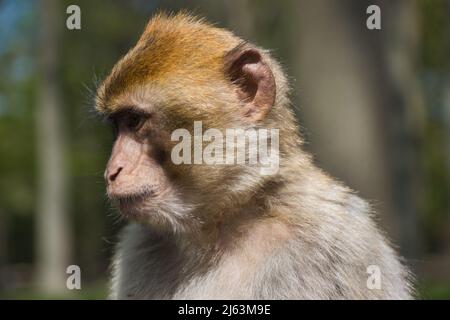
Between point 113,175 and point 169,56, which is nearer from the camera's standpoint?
point 113,175

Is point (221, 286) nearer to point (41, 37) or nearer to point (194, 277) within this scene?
point (194, 277)

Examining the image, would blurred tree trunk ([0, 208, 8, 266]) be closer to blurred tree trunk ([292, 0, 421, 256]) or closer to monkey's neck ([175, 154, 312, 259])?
blurred tree trunk ([292, 0, 421, 256])

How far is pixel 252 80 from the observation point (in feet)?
15.4

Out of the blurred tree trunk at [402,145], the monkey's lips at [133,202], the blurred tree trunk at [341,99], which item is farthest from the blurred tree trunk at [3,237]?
the monkey's lips at [133,202]

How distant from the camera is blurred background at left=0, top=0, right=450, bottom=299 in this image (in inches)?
393

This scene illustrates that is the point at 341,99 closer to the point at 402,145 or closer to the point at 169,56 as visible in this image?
the point at 402,145

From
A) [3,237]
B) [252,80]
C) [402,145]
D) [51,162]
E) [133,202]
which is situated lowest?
[3,237]

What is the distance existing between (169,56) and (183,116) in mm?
357

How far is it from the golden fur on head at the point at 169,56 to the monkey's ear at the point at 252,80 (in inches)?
3.7

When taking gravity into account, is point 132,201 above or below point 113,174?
below

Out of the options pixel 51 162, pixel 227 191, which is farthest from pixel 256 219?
pixel 51 162

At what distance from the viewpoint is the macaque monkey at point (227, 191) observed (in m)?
4.47

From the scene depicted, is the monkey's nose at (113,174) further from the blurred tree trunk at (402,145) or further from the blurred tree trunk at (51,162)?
the blurred tree trunk at (51,162)

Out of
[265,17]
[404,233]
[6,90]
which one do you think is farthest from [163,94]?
[6,90]
